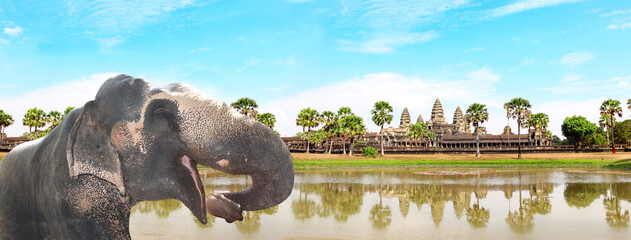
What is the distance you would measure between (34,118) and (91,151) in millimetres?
78650

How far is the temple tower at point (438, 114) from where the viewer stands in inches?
5379

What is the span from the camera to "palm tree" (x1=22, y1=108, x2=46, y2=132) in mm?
65875

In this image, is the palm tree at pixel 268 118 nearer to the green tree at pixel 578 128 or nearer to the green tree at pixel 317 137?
the green tree at pixel 317 137

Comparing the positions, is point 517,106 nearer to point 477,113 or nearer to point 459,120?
point 477,113

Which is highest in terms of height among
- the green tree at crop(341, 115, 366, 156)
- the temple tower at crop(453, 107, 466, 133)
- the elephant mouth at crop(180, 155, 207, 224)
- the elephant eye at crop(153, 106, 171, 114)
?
the temple tower at crop(453, 107, 466, 133)

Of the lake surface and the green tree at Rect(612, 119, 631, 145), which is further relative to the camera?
the green tree at Rect(612, 119, 631, 145)

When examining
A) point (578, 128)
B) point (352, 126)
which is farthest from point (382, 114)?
point (578, 128)

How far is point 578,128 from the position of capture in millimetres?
84688

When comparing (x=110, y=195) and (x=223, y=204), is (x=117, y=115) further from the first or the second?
(x=223, y=204)

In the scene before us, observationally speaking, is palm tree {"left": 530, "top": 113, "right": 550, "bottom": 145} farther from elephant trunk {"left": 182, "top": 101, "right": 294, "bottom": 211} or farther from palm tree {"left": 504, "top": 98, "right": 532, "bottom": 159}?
elephant trunk {"left": 182, "top": 101, "right": 294, "bottom": 211}

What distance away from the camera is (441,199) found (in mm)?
18703

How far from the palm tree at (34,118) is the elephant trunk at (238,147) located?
256 feet

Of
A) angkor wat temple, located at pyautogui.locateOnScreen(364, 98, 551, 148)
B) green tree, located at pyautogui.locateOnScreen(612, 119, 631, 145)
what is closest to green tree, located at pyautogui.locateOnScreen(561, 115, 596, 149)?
green tree, located at pyautogui.locateOnScreen(612, 119, 631, 145)

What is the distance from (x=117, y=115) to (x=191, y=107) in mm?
254
